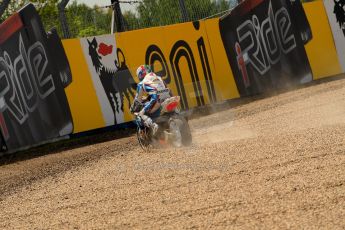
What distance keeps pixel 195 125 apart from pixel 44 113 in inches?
137

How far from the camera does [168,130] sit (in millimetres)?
11922

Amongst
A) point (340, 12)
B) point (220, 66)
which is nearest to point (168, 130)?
point (220, 66)

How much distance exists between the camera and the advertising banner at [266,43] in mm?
18906

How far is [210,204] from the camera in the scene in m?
6.58

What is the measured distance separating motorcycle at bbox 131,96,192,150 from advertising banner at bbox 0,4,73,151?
3719 mm

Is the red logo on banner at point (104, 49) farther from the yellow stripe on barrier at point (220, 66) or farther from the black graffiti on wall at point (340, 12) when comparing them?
the black graffiti on wall at point (340, 12)

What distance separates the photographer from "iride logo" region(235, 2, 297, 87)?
19.0 m

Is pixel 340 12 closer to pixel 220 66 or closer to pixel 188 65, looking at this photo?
pixel 220 66

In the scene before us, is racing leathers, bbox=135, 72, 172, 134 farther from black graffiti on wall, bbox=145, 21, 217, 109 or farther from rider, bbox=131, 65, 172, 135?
black graffiti on wall, bbox=145, 21, 217, 109

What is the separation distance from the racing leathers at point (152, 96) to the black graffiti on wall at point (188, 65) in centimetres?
509

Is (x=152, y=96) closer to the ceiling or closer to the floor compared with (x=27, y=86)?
closer to the floor

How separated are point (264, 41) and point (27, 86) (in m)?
7.21

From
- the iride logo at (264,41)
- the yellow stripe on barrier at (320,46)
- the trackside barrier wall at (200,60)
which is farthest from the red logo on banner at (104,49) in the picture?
the yellow stripe on barrier at (320,46)

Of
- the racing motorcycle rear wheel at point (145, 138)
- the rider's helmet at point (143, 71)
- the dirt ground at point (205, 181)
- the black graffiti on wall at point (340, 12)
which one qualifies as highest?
the black graffiti on wall at point (340, 12)
